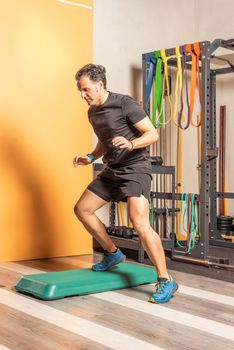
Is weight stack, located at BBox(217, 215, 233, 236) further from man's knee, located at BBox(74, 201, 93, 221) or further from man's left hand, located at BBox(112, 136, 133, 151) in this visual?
man's left hand, located at BBox(112, 136, 133, 151)

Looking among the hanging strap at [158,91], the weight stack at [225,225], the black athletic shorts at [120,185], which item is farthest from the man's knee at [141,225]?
the weight stack at [225,225]

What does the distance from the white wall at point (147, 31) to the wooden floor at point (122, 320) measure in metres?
2.00

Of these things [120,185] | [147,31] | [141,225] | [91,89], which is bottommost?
[141,225]

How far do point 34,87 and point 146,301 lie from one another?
6.64 ft

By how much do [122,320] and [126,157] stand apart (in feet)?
3.14

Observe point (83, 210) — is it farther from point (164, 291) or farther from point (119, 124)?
point (164, 291)

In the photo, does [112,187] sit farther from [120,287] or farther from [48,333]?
[48,333]

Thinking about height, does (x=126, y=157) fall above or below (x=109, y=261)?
above

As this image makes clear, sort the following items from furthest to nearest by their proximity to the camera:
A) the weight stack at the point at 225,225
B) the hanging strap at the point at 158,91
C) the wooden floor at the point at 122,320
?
the weight stack at the point at 225,225 → the hanging strap at the point at 158,91 → the wooden floor at the point at 122,320

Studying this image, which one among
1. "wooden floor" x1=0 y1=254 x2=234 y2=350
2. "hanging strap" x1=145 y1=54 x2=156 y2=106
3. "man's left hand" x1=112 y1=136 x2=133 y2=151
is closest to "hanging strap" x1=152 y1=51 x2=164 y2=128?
"hanging strap" x1=145 y1=54 x2=156 y2=106

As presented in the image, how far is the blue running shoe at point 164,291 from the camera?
2.81 metres

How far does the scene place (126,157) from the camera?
3.00 metres

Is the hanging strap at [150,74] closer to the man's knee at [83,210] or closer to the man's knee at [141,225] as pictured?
the man's knee at [83,210]

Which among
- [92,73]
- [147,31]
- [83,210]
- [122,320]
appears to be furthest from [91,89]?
[147,31]
